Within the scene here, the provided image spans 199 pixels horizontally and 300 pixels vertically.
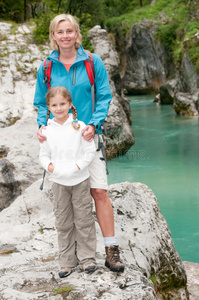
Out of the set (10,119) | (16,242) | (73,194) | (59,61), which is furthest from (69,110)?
(10,119)

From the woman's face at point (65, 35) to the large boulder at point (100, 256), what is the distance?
178 centimetres

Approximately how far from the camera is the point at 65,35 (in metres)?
2.98

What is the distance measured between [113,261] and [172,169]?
25.4 feet

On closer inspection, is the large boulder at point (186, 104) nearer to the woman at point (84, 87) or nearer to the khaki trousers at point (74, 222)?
the woman at point (84, 87)

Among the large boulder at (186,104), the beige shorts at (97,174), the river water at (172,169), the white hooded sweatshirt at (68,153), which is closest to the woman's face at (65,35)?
the white hooded sweatshirt at (68,153)

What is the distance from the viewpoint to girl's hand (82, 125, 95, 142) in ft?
9.42

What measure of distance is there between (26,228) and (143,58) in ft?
92.4

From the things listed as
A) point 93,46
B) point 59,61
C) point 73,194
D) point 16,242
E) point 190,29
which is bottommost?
point 16,242

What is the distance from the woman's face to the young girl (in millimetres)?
380

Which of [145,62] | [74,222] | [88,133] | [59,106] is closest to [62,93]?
[59,106]

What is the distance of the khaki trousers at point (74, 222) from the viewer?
2939mm

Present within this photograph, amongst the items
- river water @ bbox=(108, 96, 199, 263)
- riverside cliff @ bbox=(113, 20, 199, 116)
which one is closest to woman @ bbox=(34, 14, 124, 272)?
river water @ bbox=(108, 96, 199, 263)

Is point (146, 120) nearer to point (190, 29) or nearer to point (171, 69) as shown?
point (190, 29)

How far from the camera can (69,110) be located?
305 centimetres
